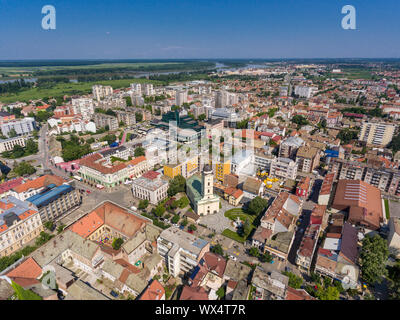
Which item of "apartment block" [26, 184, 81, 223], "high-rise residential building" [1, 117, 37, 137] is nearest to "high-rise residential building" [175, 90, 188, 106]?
"high-rise residential building" [1, 117, 37, 137]

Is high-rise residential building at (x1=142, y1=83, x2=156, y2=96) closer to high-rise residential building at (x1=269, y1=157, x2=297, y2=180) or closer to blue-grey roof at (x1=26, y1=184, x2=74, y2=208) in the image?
blue-grey roof at (x1=26, y1=184, x2=74, y2=208)

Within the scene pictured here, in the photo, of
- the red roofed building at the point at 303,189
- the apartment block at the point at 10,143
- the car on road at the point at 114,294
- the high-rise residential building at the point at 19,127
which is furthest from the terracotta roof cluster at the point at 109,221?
the high-rise residential building at the point at 19,127

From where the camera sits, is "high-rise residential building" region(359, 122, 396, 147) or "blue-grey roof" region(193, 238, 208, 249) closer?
"blue-grey roof" region(193, 238, 208, 249)

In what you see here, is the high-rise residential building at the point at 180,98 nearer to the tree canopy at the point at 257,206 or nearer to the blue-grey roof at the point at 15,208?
the tree canopy at the point at 257,206

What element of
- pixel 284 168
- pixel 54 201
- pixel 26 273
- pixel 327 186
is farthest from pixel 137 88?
pixel 26 273
